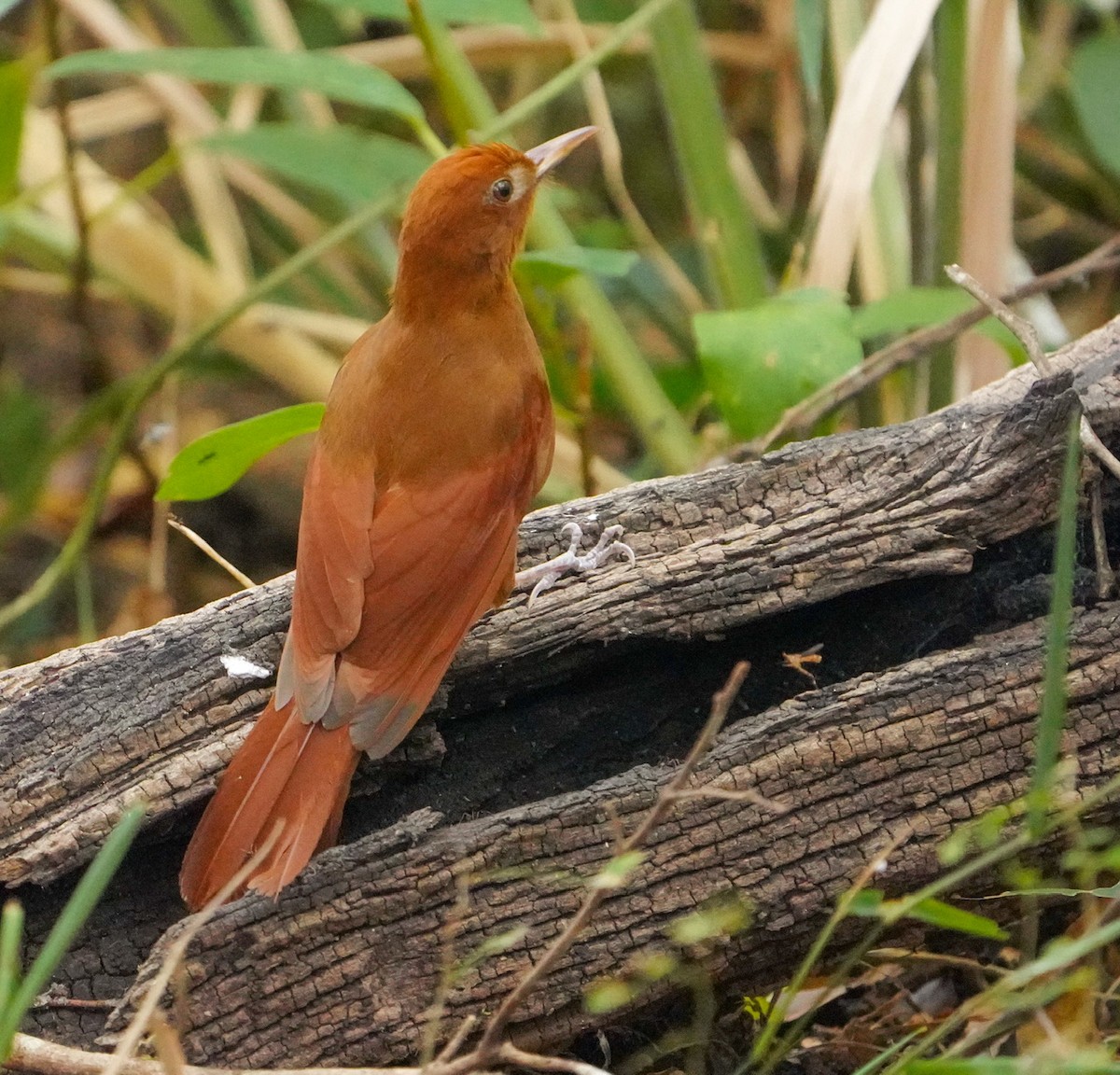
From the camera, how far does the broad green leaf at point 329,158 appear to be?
3.32 meters

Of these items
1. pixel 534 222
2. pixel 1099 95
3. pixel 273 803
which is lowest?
pixel 273 803

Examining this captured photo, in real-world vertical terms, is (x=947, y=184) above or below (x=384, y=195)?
below

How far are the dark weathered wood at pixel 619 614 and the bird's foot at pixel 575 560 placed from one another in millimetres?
33

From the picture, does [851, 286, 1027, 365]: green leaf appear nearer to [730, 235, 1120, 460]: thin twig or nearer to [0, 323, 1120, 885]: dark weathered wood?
[730, 235, 1120, 460]: thin twig

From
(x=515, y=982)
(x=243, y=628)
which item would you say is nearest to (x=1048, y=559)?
(x=515, y=982)

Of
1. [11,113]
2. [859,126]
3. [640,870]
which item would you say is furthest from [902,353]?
[11,113]

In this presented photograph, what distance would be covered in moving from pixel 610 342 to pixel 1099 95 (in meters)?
1.41

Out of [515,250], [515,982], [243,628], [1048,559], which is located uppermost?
[515,250]

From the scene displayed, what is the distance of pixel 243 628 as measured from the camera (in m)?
2.26

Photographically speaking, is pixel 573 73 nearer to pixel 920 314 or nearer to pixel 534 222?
pixel 534 222

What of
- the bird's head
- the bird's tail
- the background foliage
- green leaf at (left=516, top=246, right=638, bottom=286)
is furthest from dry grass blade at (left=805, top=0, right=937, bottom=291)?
the bird's tail

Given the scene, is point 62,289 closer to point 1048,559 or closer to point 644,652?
point 644,652

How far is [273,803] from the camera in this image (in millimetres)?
1994

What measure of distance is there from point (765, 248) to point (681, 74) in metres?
1.41
